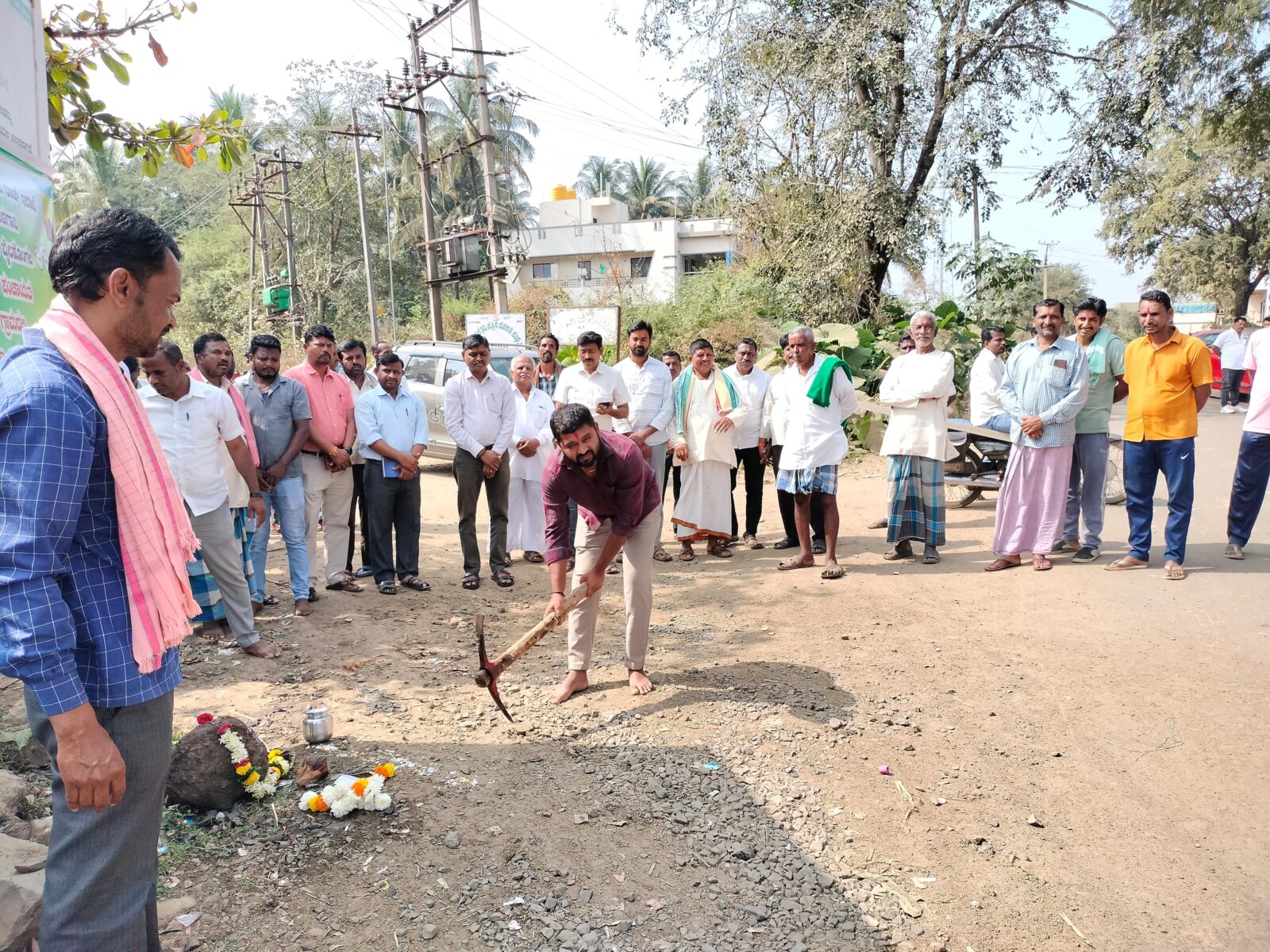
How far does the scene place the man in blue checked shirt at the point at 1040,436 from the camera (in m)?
6.62

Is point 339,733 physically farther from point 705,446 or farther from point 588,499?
point 705,446

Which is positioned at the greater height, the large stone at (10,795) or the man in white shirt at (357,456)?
the man in white shirt at (357,456)

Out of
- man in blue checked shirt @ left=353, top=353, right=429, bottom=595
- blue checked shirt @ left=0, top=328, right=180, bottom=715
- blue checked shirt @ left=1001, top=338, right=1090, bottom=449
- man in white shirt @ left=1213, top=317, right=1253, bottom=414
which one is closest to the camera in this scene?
blue checked shirt @ left=0, top=328, right=180, bottom=715

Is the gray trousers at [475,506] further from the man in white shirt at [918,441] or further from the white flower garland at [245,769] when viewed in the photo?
the white flower garland at [245,769]

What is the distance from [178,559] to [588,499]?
2.54m

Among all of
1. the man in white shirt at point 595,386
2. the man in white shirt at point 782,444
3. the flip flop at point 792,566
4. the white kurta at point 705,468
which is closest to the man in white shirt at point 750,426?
the man in white shirt at point 782,444

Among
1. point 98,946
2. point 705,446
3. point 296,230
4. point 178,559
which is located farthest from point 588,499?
point 296,230

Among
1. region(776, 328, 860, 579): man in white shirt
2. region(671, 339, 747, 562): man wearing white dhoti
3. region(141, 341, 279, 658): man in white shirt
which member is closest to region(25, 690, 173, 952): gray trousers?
region(141, 341, 279, 658): man in white shirt

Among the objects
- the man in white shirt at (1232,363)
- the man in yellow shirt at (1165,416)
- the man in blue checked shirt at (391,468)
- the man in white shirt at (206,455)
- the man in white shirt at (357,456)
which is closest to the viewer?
the man in white shirt at (206,455)

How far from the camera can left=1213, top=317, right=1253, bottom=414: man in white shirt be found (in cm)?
1608

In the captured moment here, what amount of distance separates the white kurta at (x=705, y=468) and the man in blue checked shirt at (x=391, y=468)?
90.9 inches

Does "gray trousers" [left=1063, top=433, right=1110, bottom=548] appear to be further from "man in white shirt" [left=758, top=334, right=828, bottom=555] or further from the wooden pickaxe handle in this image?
the wooden pickaxe handle

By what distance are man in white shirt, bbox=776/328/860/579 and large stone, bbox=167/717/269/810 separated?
4620mm

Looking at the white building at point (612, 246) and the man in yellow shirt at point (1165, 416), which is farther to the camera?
the white building at point (612, 246)
